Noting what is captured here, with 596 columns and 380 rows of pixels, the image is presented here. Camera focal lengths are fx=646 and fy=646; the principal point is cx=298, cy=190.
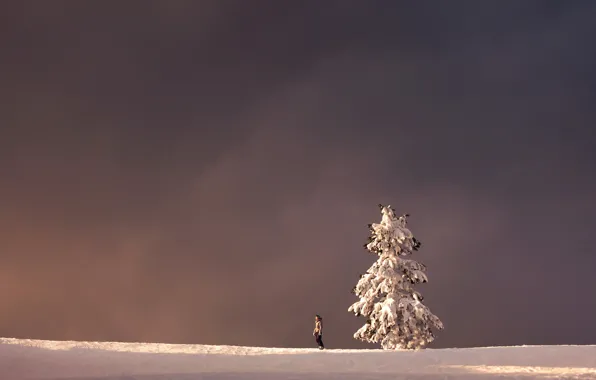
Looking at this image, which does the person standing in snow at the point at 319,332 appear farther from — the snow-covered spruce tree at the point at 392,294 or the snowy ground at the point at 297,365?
the snowy ground at the point at 297,365

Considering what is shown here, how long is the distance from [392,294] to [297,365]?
20096mm

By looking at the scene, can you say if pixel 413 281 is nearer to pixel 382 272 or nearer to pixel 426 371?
pixel 382 272

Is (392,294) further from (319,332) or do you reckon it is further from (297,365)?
(297,365)

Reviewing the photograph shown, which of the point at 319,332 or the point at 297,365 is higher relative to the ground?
the point at 319,332

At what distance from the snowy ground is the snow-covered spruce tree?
43.0 ft

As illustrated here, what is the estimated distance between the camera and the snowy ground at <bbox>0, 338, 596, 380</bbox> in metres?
18.0

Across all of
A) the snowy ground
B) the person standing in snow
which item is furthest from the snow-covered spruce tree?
the snowy ground

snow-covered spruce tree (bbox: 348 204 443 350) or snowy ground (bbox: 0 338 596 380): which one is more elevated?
snow-covered spruce tree (bbox: 348 204 443 350)

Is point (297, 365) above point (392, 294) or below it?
below

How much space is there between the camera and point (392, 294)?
40.0m

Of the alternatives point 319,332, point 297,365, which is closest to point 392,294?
point 319,332

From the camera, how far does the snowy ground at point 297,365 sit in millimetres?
18047

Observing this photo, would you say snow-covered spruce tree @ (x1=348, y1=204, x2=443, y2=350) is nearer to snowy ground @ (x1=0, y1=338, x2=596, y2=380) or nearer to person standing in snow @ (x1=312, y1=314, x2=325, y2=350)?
person standing in snow @ (x1=312, y1=314, x2=325, y2=350)

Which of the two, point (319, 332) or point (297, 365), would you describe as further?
point (319, 332)
